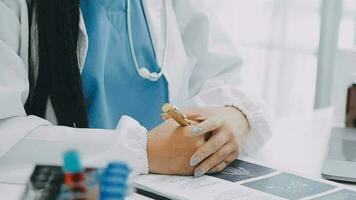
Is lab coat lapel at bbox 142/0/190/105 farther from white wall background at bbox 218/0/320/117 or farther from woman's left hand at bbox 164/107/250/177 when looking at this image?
white wall background at bbox 218/0/320/117

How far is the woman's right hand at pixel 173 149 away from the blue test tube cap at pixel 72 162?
0.40 m

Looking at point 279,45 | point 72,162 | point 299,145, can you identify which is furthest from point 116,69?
point 279,45

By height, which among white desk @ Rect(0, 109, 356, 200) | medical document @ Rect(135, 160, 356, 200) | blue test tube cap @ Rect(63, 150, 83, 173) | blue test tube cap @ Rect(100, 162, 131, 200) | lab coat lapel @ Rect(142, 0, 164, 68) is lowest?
white desk @ Rect(0, 109, 356, 200)

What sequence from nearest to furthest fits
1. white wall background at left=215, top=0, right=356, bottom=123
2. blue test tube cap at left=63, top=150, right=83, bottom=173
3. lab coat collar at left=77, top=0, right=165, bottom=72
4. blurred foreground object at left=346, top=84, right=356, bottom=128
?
blue test tube cap at left=63, top=150, right=83, bottom=173 < lab coat collar at left=77, top=0, right=165, bottom=72 < blurred foreground object at left=346, top=84, right=356, bottom=128 < white wall background at left=215, top=0, right=356, bottom=123

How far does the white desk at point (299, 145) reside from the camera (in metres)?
0.92

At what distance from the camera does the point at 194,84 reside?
1162mm

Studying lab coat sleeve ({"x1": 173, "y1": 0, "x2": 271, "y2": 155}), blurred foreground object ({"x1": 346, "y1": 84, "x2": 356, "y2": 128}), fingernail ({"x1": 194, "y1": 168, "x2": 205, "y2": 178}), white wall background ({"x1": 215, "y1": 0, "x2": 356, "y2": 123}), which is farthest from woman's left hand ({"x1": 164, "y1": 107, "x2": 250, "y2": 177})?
white wall background ({"x1": 215, "y1": 0, "x2": 356, "y2": 123})

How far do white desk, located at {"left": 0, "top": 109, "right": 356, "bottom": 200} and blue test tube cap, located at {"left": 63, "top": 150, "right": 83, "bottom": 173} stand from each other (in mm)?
350

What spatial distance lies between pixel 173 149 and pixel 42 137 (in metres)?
0.19

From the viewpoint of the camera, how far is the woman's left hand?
2.58 feet

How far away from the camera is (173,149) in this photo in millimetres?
788

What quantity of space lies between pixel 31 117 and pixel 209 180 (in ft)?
0.95

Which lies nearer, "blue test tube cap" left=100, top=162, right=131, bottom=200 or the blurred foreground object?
"blue test tube cap" left=100, top=162, right=131, bottom=200

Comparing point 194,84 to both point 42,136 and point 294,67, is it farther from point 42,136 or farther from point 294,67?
point 294,67
